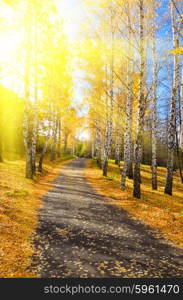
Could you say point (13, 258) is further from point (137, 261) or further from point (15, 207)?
point (15, 207)

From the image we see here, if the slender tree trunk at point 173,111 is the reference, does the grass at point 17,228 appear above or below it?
below

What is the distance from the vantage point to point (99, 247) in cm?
688

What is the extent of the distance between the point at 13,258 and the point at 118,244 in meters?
2.78

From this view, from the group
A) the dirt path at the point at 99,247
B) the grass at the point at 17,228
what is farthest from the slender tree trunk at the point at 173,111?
the grass at the point at 17,228

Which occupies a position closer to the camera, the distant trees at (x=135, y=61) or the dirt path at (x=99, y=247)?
the dirt path at (x=99, y=247)

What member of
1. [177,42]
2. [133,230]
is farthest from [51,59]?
[133,230]

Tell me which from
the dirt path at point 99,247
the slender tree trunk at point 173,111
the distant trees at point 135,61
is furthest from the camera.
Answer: the slender tree trunk at point 173,111

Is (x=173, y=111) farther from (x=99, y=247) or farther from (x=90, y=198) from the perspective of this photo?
(x=99, y=247)

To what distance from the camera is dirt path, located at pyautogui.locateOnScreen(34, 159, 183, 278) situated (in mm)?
5578

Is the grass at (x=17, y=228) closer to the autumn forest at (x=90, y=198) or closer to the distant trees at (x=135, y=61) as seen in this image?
the autumn forest at (x=90, y=198)

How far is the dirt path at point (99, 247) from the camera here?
558 centimetres

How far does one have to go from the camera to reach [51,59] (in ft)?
62.6

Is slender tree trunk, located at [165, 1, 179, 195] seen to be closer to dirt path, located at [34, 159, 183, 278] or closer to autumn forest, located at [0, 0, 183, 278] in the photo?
autumn forest, located at [0, 0, 183, 278]

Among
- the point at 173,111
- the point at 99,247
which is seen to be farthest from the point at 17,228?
the point at 173,111
